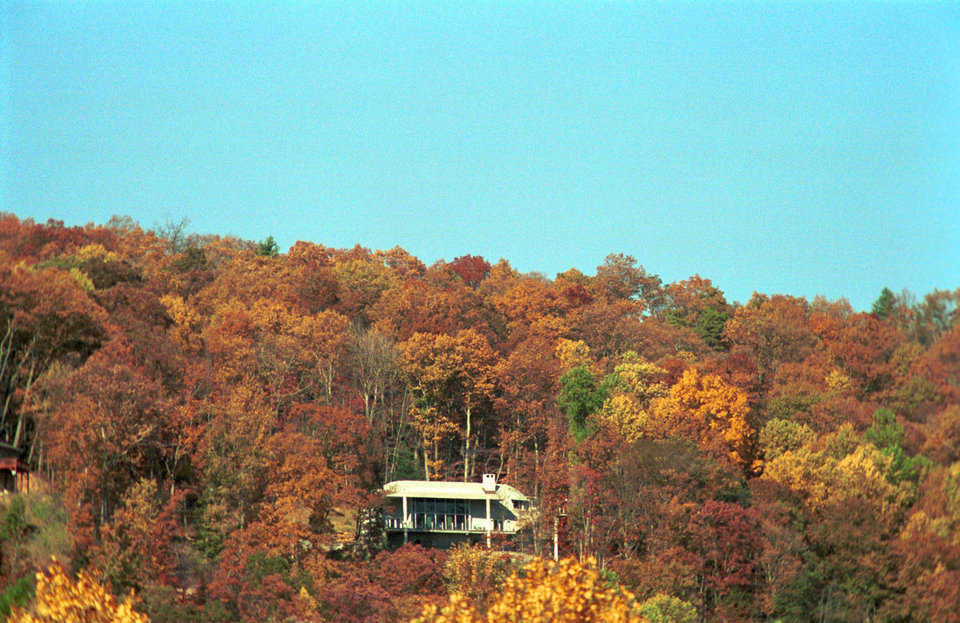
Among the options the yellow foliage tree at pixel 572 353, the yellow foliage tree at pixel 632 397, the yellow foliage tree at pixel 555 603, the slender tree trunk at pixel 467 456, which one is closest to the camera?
the yellow foliage tree at pixel 555 603

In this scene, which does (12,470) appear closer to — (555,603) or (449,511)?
(449,511)

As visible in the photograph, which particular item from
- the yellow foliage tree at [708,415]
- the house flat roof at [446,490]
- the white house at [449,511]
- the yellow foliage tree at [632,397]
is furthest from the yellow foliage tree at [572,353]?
the white house at [449,511]

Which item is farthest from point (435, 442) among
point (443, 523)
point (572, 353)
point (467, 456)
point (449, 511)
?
point (572, 353)

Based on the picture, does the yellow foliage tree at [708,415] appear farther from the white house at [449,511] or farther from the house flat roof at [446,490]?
the house flat roof at [446,490]

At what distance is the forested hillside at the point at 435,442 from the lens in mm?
36031

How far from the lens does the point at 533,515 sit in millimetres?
50406

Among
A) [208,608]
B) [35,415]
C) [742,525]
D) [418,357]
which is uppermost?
[418,357]

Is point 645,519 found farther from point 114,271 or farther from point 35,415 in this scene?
point 114,271

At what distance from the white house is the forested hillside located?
1.36 m

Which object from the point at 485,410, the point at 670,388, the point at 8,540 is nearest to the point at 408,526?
the point at 485,410

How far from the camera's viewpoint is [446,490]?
180ft

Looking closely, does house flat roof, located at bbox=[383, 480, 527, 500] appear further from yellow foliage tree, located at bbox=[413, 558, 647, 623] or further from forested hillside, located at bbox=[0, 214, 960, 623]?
yellow foliage tree, located at bbox=[413, 558, 647, 623]

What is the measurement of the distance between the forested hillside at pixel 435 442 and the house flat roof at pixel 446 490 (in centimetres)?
86

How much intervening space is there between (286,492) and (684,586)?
15.2 meters
